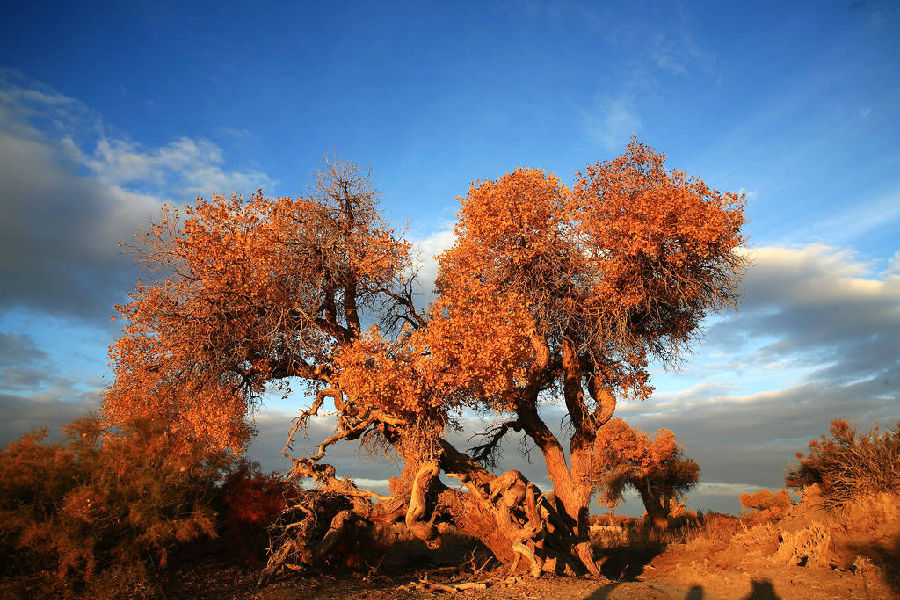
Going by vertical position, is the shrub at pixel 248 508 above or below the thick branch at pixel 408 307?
below

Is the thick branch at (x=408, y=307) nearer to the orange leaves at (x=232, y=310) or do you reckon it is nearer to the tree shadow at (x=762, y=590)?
the orange leaves at (x=232, y=310)

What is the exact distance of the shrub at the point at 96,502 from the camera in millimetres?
10250

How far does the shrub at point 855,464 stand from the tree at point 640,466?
1712cm

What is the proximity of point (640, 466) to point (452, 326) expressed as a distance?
27.6m

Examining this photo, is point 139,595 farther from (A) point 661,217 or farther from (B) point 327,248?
(A) point 661,217

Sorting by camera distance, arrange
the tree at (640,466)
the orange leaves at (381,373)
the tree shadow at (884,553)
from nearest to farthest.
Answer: the tree shadow at (884,553)
the orange leaves at (381,373)
the tree at (640,466)

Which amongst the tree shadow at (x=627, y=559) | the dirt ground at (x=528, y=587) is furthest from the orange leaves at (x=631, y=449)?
the dirt ground at (x=528, y=587)

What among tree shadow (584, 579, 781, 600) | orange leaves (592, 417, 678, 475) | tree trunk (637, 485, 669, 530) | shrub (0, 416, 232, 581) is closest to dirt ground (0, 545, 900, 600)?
tree shadow (584, 579, 781, 600)

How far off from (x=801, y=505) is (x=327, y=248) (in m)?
16.4

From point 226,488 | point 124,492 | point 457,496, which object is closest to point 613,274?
point 457,496

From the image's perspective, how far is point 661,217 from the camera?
15.4 meters

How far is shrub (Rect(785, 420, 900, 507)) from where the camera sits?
15.2 m

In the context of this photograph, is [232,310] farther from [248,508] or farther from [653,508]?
[653,508]

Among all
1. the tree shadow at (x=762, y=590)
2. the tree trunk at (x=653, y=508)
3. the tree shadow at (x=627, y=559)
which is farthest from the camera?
the tree trunk at (x=653, y=508)
